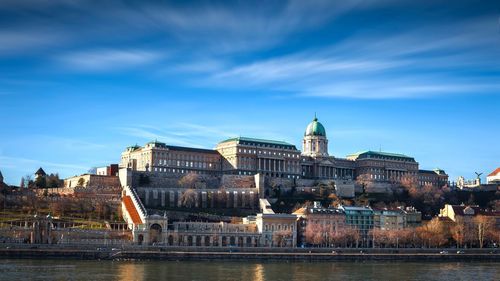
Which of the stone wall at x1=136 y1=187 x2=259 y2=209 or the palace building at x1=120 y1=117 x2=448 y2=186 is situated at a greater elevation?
the palace building at x1=120 y1=117 x2=448 y2=186

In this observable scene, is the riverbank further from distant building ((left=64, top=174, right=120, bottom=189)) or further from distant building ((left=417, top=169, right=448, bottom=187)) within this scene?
distant building ((left=417, top=169, right=448, bottom=187))

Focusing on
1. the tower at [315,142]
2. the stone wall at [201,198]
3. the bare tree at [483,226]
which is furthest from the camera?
the tower at [315,142]

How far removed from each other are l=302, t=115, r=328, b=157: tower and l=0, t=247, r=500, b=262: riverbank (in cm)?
5871

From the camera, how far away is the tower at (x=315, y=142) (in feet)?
506

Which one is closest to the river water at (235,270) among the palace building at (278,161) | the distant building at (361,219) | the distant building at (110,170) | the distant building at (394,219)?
the distant building at (361,219)

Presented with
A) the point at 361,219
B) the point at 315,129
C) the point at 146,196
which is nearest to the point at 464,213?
the point at 361,219

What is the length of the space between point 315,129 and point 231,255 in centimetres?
7305

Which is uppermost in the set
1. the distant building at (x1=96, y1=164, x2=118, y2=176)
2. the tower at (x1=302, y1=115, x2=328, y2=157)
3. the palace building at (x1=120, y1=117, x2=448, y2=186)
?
the tower at (x1=302, y1=115, x2=328, y2=157)

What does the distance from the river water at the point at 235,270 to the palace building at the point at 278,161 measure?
46437mm

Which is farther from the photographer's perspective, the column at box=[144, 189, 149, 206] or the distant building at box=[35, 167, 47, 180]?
the distant building at box=[35, 167, 47, 180]

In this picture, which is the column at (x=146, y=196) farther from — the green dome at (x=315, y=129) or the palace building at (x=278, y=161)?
the green dome at (x=315, y=129)

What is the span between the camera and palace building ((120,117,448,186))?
428ft

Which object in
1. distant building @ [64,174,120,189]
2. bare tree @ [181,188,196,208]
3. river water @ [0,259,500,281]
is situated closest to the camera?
river water @ [0,259,500,281]

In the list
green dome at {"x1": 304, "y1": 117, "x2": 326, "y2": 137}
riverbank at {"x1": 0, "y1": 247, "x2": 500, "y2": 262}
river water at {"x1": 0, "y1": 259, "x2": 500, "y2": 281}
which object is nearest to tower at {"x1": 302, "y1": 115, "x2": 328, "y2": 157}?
green dome at {"x1": 304, "y1": 117, "x2": 326, "y2": 137}
